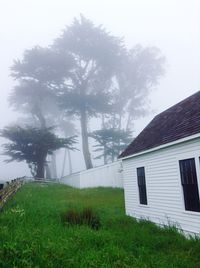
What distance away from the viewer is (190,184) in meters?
10.4

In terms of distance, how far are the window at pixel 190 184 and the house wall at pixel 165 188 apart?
0.18 metres

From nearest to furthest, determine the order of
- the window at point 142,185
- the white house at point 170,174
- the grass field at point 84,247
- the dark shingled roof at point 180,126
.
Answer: the grass field at point 84,247
the white house at point 170,174
the dark shingled roof at point 180,126
the window at point 142,185

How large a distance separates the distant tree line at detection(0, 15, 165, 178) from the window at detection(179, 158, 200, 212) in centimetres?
3226

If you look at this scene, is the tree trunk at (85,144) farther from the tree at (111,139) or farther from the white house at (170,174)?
the white house at (170,174)

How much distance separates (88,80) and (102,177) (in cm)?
2370

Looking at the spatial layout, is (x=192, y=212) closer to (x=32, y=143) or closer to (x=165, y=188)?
(x=165, y=188)

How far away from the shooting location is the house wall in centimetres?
1033

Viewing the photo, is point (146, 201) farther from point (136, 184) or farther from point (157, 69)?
point (157, 69)

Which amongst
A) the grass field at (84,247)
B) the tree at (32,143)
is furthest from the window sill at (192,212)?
the tree at (32,143)

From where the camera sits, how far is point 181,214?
1080cm

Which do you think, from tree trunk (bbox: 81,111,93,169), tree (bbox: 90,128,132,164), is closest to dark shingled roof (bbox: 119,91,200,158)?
tree trunk (bbox: 81,111,93,169)

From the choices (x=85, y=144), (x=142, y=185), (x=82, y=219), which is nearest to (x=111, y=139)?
(x=85, y=144)

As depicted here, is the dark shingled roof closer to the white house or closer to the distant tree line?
the white house

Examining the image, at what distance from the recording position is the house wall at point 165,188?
10326 millimetres
